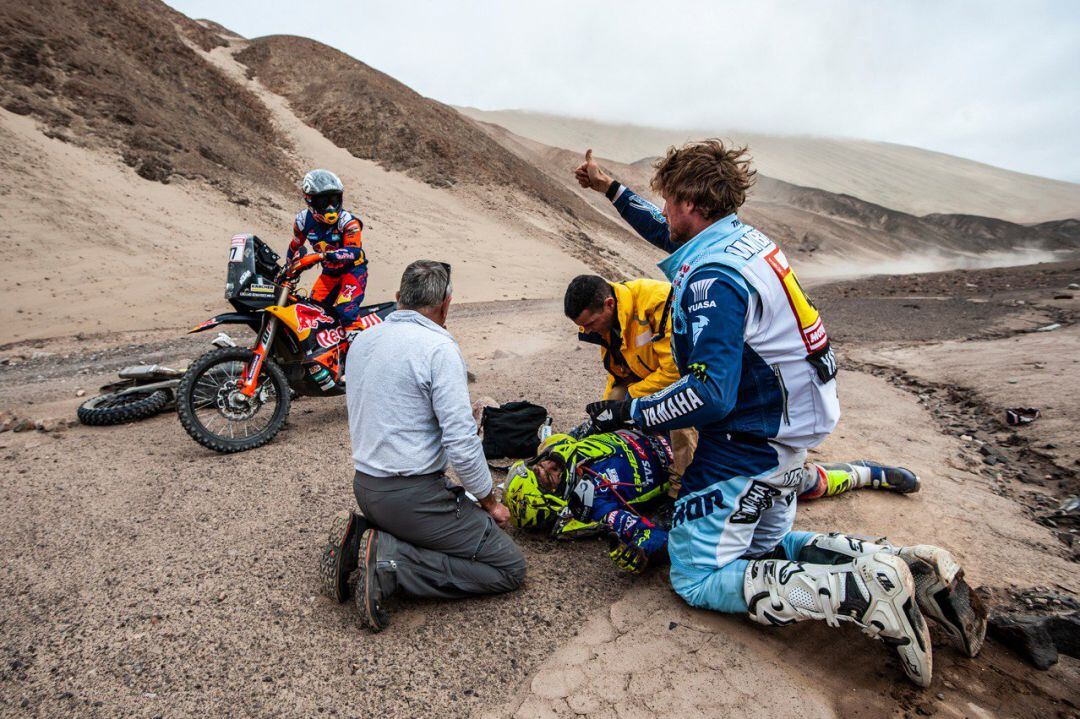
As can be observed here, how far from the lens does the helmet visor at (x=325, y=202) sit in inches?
217

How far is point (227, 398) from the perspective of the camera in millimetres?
4805

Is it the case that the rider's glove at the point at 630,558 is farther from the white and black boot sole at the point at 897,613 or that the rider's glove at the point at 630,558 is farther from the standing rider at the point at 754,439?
the white and black boot sole at the point at 897,613

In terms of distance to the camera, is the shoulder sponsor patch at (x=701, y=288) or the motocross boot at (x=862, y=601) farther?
the shoulder sponsor patch at (x=701, y=288)

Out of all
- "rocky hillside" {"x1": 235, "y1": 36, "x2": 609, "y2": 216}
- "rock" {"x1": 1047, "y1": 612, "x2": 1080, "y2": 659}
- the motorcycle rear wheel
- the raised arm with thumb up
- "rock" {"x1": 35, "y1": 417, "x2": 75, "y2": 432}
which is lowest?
"rock" {"x1": 35, "y1": 417, "x2": 75, "y2": 432}

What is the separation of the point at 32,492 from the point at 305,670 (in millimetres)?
2848

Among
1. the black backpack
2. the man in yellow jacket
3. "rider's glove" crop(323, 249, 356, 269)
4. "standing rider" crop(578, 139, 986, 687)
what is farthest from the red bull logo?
"standing rider" crop(578, 139, 986, 687)

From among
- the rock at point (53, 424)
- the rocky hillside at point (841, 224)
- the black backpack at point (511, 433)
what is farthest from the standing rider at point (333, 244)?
the rocky hillside at point (841, 224)

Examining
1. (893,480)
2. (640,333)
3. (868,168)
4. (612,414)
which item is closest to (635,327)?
(640,333)

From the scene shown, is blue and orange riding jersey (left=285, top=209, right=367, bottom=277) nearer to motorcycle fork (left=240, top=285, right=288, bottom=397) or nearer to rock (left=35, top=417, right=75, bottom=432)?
motorcycle fork (left=240, top=285, right=288, bottom=397)

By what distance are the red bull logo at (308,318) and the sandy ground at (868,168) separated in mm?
70209

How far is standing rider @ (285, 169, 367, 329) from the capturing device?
217 inches

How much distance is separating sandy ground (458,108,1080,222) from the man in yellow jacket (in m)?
70.3

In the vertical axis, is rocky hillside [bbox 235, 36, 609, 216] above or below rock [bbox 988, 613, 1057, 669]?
above

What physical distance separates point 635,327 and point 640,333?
6 cm
